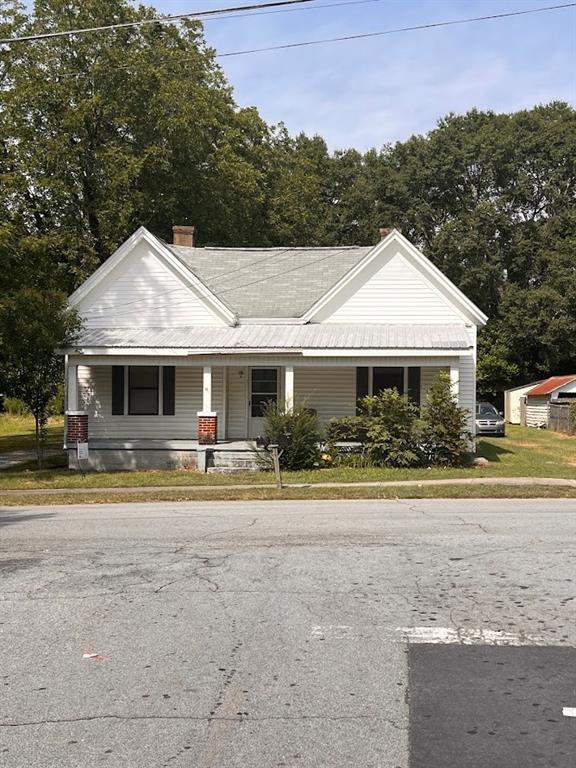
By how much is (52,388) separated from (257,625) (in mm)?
16866

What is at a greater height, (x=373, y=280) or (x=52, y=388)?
(x=373, y=280)

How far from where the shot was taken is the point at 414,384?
78.1 ft

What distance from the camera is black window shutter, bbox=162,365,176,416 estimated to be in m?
24.0

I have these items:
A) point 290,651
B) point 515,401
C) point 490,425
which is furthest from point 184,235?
point 515,401

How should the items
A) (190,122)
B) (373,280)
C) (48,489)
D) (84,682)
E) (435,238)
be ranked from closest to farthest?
(84,682), (48,489), (373,280), (190,122), (435,238)

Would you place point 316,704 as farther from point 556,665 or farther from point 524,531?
point 524,531

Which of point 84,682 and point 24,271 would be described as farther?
point 24,271

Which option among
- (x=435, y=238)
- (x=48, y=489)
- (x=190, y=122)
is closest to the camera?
(x=48, y=489)

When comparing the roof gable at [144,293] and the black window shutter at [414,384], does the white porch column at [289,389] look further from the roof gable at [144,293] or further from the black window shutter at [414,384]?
the black window shutter at [414,384]

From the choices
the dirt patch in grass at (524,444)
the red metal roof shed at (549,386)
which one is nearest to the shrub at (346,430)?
the dirt patch in grass at (524,444)

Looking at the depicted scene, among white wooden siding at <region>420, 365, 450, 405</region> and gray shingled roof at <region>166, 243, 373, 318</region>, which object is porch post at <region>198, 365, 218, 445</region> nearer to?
gray shingled roof at <region>166, 243, 373, 318</region>

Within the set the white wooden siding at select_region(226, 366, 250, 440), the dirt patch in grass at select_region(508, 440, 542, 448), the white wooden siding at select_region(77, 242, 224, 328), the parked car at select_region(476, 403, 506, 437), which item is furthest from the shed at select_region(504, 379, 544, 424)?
the white wooden siding at select_region(77, 242, 224, 328)

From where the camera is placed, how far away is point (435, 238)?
57.2m

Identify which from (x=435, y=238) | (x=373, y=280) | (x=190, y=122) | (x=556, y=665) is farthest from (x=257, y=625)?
(x=435, y=238)
